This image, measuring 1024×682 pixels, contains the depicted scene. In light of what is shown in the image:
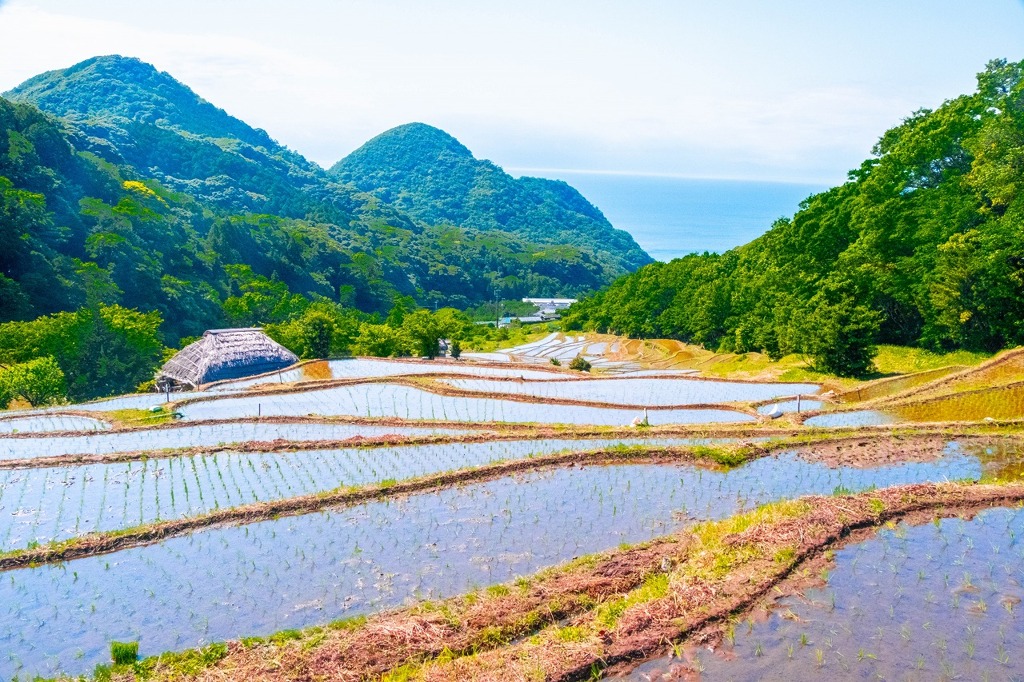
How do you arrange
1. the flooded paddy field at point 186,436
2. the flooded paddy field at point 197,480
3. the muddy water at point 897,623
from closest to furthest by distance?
the muddy water at point 897,623 → the flooded paddy field at point 197,480 → the flooded paddy field at point 186,436

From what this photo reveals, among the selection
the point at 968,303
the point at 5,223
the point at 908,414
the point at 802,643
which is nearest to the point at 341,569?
the point at 802,643

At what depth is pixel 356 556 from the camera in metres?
10.5

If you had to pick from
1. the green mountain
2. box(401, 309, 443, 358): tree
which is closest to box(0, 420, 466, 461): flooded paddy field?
box(401, 309, 443, 358): tree

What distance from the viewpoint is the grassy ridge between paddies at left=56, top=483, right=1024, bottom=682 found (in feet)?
23.8

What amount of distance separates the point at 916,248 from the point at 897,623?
2851cm

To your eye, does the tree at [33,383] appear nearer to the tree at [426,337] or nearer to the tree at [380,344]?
the tree at [426,337]

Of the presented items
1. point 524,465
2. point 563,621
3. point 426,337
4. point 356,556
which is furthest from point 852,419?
point 426,337

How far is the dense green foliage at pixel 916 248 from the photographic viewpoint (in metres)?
26.7

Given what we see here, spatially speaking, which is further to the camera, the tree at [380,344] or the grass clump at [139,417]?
the tree at [380,344]

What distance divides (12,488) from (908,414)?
936 inches

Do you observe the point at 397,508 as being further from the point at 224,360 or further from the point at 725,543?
the point at 224,360

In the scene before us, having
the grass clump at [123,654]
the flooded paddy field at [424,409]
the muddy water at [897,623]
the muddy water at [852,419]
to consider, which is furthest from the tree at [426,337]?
the grass clump at [123,654]

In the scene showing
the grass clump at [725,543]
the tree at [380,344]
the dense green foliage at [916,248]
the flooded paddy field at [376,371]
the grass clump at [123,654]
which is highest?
the dense green foliage at [916,248]

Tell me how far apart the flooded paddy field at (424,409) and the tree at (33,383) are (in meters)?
11.6
